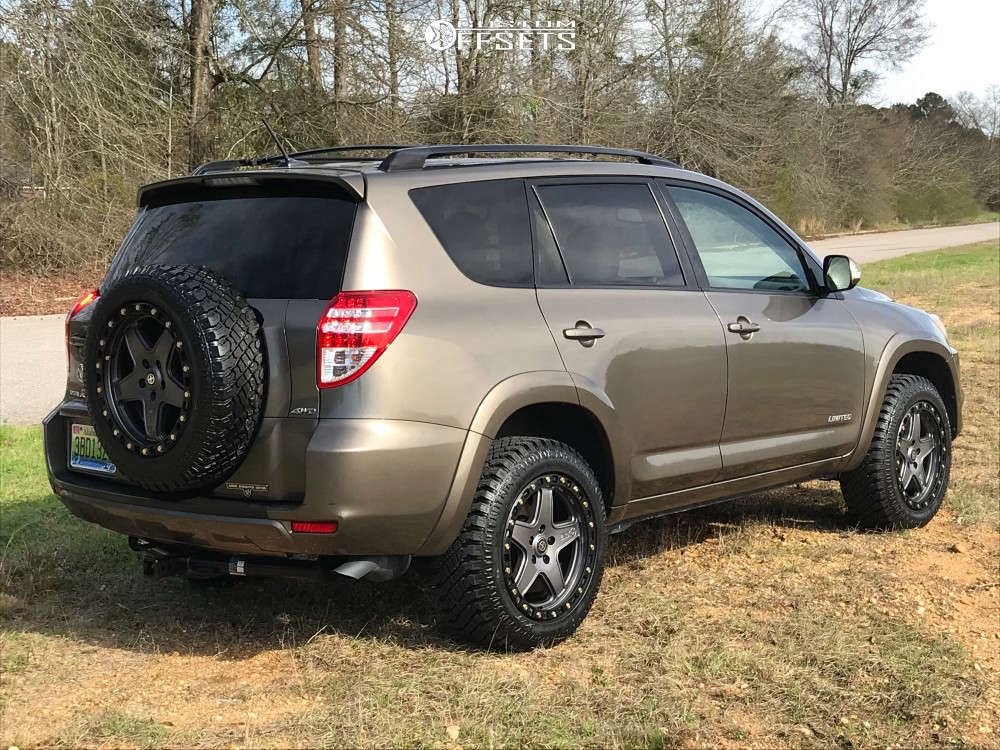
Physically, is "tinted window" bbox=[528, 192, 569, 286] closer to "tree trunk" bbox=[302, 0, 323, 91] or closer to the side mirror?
the side mirror

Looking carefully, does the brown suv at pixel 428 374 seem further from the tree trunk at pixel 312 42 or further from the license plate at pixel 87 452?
the tree trunk at pixel 312 42

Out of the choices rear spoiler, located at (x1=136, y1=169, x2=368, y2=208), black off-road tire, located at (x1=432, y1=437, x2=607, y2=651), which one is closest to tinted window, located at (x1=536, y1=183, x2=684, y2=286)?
black off-road tire, located at (x1=432, y1=437, x2=607, y2=651)

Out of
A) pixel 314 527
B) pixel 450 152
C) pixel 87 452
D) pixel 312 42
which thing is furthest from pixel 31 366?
pixel 312 42

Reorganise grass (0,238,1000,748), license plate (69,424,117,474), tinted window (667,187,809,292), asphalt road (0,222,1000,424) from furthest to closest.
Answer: asphalt road (0,222,1000,424)
tinted window (667,187,809,292)
license plate (69,424,117,474)
grass (0,238,1000,748)

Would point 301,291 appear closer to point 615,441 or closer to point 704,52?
point 615,441

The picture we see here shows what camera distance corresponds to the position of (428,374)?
12.4 ft

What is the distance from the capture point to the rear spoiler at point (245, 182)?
154 inches

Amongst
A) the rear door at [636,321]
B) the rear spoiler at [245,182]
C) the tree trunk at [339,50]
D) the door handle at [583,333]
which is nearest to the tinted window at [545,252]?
the rear door at [636,321]

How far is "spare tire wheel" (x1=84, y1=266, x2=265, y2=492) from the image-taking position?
3660 millimetres

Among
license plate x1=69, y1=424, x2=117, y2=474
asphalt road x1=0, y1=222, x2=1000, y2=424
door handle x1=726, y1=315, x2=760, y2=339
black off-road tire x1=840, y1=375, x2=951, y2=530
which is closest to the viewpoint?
license plate x1=69, y1=424, x2=117, y2=474

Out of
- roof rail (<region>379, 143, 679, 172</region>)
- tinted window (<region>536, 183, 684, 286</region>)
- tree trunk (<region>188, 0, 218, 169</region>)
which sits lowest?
tinted window (<region>536, 183, 684, 286</region>)

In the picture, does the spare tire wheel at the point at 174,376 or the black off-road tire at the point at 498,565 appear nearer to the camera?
the spare tire wheel at the point at 174,376

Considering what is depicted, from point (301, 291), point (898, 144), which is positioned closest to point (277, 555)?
point (301, 291)

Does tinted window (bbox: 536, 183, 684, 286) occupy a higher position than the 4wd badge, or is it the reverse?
tinted window (bbox: 536, 183, 684, 286)
